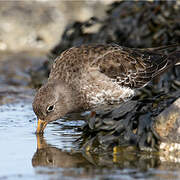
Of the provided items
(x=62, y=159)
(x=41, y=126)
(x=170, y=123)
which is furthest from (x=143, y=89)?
(x=62, y=159)

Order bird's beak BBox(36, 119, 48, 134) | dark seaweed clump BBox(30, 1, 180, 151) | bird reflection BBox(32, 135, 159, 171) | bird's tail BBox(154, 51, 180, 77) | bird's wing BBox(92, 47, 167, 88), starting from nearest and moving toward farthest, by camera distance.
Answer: bird reflection BBox(32, 135, 159, 171) < dark seaweed clump BBox(30, 1, 180, 151) < bird's beak BBox(36, 119, 48, 134) < bird's wing BBox(92, 47, 167, 88) < bird's tail BBox(154, 51, 180, 77)

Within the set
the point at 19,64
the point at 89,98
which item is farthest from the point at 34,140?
the point at 19,64

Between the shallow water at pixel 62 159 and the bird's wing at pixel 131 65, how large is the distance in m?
0.87

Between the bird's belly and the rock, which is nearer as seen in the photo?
the rock

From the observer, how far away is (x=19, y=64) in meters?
11.3

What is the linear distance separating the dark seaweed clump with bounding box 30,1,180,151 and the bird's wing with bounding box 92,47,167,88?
Result: 30cm

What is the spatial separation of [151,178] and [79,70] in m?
2.38

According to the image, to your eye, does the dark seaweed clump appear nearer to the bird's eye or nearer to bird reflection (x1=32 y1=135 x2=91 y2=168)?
bird reflection (x1=32 y1=135 x2=91 y2=168)

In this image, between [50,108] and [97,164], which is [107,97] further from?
[97,164]

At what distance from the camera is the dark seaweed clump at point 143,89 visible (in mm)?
5732

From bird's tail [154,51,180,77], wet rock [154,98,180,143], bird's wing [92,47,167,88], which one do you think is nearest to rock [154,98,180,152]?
wet rock [154,98,180,143]

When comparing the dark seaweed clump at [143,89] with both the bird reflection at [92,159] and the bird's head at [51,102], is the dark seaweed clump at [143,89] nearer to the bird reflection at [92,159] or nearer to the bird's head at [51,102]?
the bird reflection at [92,159]

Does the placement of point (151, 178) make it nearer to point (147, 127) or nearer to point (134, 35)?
point (147, 127)

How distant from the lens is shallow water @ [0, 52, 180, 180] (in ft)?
15.1
